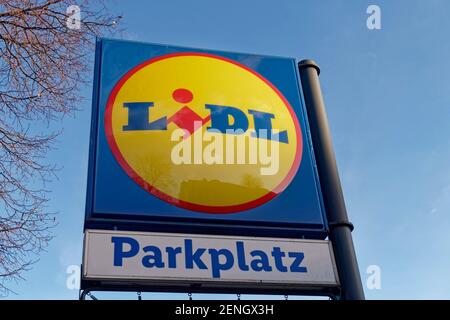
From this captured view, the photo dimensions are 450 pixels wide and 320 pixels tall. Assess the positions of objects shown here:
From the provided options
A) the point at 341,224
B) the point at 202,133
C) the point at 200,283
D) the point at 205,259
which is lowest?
the point at 200,283

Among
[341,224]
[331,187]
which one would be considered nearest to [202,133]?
[331,187]

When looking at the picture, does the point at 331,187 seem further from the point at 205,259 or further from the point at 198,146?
the point at 205,259

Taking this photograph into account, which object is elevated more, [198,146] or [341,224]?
[198,146]

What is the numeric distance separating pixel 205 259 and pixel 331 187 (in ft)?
5.01

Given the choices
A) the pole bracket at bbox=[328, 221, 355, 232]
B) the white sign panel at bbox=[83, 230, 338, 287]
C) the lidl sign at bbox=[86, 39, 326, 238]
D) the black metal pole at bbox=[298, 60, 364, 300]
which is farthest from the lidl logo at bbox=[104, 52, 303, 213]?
the pole bracket at bbox=[328, 221, 355, 232]

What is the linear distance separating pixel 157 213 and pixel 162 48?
7.23 ft

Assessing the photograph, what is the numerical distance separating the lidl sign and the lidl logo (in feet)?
0.03

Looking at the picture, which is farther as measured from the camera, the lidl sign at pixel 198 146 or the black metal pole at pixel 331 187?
the lidl sign at pixel 198 146

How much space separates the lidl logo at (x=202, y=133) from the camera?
5.20 meters

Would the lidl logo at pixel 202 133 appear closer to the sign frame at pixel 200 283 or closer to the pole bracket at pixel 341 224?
the sign frame at pixel 200 283

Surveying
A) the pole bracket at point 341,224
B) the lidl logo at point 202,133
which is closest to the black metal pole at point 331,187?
the pole bracket at point 341,224

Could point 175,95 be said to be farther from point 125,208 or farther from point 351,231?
point 351,231

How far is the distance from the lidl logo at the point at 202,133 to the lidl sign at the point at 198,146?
1 cm

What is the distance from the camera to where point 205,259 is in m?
4.62
